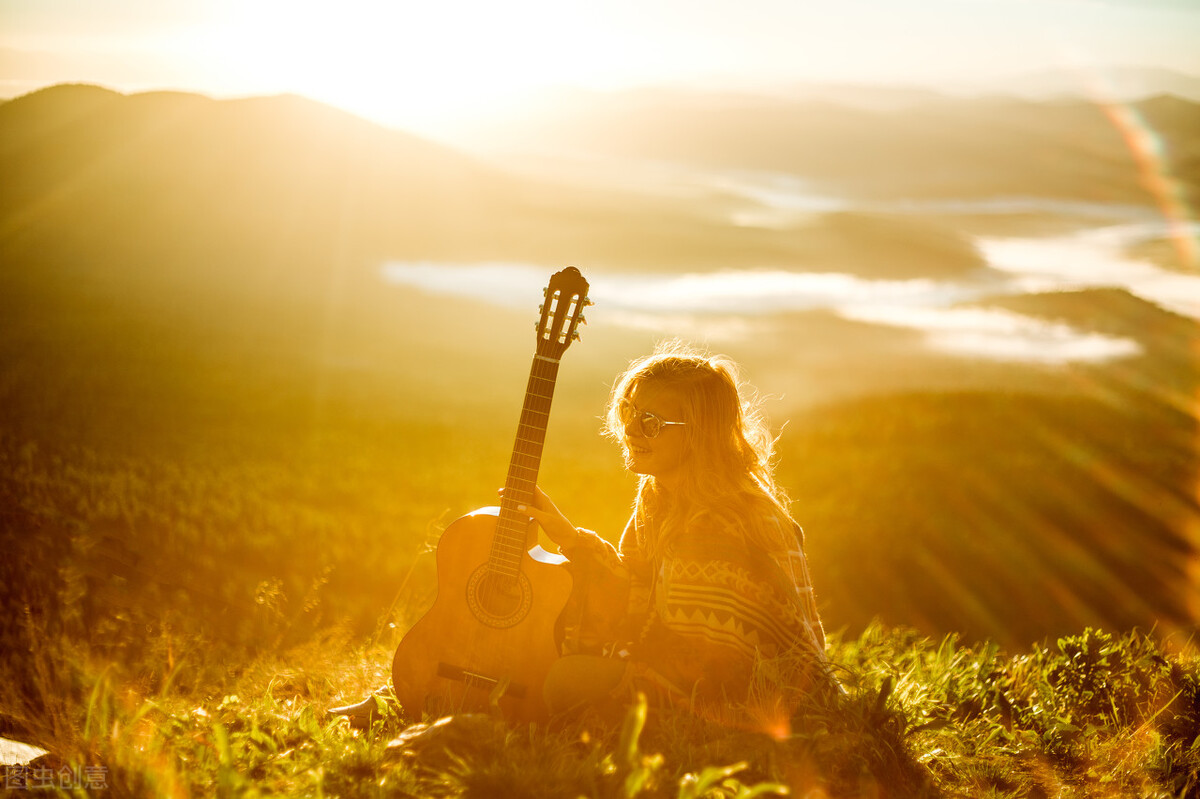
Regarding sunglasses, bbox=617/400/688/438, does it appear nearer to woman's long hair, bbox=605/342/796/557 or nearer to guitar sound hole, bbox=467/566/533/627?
woman's long hair, bbox=605/342/796/557

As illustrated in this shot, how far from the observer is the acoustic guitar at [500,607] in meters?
3.87

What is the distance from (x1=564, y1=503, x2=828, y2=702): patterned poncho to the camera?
3.69 m

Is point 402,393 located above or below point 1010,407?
above

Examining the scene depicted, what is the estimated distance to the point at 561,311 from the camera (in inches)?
165

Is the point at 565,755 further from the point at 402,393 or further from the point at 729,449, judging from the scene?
the point at 402,393

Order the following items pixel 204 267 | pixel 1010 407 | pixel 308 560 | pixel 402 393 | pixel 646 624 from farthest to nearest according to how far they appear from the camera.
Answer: pixel 1010 407
pixel 402 393
pixel 308 560
pixel 204 267
pixel 646 624

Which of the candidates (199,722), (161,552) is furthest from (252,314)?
(199,722)

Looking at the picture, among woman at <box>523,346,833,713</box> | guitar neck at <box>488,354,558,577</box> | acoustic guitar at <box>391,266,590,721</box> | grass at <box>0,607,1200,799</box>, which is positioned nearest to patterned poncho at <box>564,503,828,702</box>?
woman at <box>523,346,833,713</box>

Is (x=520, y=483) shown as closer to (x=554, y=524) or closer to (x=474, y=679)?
(x=554, y=524)

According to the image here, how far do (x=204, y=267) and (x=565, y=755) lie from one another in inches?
1046

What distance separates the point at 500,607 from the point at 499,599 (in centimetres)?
4

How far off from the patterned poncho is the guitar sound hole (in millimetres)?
386

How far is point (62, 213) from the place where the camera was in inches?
706

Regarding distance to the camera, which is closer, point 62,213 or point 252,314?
point 62,213
